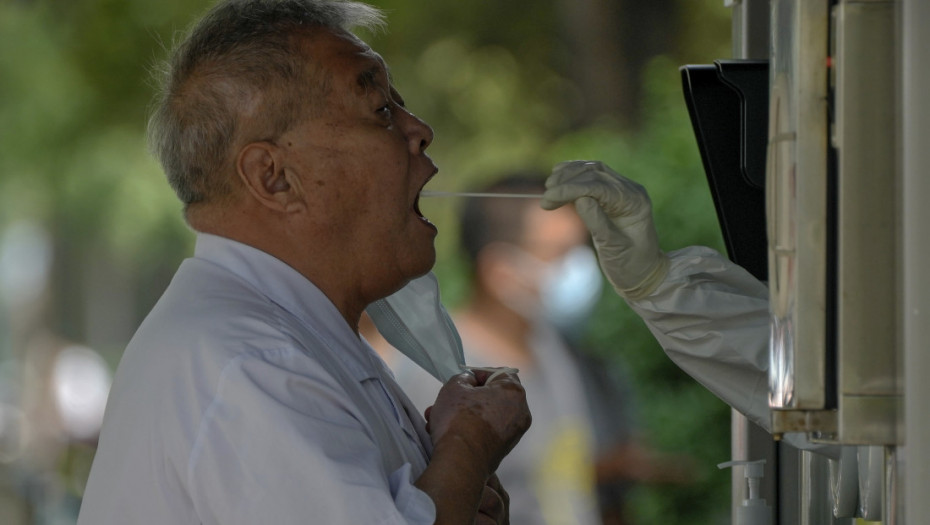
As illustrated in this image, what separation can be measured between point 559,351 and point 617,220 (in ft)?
6.21

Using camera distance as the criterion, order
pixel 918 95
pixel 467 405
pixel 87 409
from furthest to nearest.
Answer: pixel 87 409 → pixel 467 405 → pixel 918 95

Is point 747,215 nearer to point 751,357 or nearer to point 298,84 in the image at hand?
point 751,357

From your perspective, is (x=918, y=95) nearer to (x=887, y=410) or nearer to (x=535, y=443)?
(x=887, y=410)

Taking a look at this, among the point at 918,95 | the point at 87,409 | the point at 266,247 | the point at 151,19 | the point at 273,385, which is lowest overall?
the point at 87,409

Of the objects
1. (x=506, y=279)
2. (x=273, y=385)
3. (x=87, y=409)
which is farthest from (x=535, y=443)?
(x=273, y=385)

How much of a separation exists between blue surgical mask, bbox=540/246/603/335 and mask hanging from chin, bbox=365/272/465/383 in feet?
6.03

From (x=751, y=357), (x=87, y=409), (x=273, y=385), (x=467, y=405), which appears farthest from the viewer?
(x=87, y=409)

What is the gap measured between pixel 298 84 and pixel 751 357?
653 millimetres

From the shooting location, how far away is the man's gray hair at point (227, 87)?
3.96 feet

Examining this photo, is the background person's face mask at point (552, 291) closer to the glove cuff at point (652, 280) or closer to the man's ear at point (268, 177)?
the glove cuff at point (652, 280)

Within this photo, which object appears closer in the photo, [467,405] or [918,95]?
[918,95]

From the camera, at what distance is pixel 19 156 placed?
4109 mm

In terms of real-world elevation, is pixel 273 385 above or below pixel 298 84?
below

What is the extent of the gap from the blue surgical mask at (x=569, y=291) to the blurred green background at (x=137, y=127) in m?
0.29
